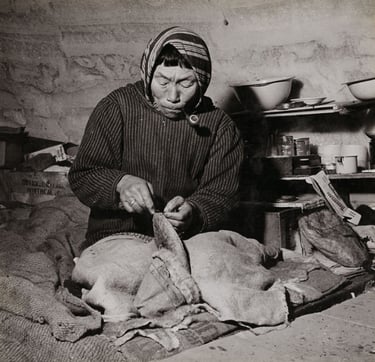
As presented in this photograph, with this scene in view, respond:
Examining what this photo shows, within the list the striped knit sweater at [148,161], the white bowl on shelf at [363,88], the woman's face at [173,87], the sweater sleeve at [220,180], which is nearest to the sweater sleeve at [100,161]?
the striped knit sweater at [148,161]

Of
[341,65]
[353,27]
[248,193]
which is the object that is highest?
[353,27]

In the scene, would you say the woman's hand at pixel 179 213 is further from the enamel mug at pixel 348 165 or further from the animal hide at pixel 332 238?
the enamel mug at pixel 348 165

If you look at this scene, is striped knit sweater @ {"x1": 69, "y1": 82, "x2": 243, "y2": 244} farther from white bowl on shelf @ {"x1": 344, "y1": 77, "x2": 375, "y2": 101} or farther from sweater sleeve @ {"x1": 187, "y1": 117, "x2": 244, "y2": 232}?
white bowl on shelf @ {"x1": 344, "y1": 77, "x2": 375, "y2": 101}

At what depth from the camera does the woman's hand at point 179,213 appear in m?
1.97

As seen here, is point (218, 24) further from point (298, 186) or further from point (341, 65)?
point (298, 186)

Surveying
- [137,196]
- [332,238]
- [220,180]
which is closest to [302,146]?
[332,238]

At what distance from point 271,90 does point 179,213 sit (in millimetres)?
1467

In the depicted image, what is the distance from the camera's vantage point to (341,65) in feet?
10.7

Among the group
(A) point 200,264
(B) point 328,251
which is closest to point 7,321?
(A) point 200,264

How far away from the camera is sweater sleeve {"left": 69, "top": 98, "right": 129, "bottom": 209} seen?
2.10 m

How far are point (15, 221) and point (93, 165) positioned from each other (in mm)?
1179

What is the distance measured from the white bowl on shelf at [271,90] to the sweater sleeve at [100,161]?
3.99 feet

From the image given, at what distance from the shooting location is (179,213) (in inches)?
77.9

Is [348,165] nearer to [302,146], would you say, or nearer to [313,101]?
[302,146]
